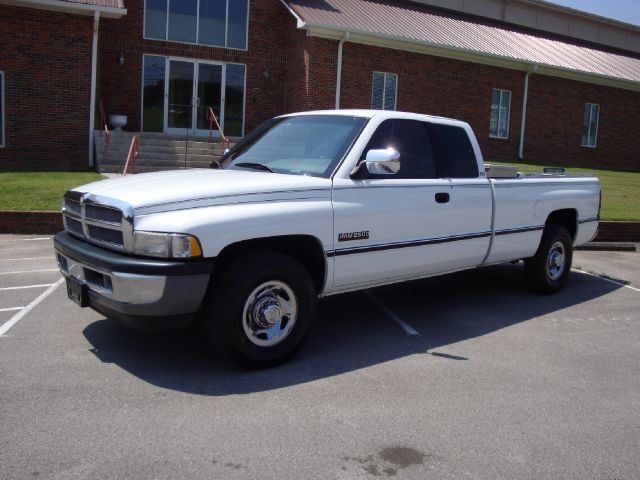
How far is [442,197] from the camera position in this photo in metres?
5.75

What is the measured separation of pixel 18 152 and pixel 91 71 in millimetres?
2860

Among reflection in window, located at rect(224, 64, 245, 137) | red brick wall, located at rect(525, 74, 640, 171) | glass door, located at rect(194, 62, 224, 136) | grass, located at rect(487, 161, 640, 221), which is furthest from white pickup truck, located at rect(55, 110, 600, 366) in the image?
red brick wall, located at rect(525, 74, 640, 171)

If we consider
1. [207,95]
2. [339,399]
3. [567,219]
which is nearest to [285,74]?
[207,95]

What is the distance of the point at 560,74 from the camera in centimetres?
2444

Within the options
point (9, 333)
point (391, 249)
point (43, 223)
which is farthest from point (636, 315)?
point (43, 223)

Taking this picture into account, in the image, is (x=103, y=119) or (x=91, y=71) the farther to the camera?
(x=103, y=119)

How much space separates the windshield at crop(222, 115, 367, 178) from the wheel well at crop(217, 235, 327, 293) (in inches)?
22.6

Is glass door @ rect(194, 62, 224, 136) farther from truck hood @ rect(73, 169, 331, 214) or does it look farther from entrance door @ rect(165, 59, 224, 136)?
truck hood @ rect(73, 169, 331, 214)

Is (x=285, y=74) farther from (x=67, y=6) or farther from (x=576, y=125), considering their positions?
(x=576, y=125)

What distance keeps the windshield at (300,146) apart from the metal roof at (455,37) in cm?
1380

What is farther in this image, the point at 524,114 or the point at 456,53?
the point at 524,114

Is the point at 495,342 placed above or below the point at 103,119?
below

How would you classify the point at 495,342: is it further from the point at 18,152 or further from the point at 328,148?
the point at 18,152

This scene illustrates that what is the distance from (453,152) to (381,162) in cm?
140
